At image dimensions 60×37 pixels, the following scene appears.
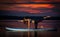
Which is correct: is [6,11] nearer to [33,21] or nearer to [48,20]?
[33,21]

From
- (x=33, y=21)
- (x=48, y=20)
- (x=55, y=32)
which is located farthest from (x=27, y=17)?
(x=55, y=32)

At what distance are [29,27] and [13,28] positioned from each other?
0.48ft

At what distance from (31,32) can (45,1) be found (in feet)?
1.02

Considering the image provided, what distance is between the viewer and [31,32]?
1.36 metres

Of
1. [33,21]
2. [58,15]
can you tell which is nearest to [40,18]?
[33,21]

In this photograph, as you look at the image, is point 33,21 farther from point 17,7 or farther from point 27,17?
point 17,7

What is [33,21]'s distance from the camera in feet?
4.39

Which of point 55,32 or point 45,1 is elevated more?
point 45,1

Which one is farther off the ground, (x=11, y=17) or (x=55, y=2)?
(x=55, y=2)

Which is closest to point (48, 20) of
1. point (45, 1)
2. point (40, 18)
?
point (40, 18)

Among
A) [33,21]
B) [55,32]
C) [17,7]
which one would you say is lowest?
[55,32]

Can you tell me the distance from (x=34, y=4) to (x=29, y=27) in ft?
0.71

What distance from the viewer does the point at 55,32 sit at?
1369 mm

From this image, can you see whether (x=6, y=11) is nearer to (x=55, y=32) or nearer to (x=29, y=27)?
(x=29, y=27)
